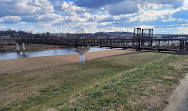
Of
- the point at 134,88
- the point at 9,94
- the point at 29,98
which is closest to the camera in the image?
the point at 134,88

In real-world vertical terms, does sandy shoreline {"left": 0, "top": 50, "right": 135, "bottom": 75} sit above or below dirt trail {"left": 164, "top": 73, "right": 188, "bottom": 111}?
below

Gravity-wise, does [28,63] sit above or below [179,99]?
below

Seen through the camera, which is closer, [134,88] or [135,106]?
[135,106]

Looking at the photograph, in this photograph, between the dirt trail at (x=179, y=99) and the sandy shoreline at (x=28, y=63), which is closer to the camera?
the dirt trail at (x=179, y=99)

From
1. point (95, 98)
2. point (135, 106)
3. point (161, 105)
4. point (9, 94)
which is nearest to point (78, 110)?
point (95, 98)

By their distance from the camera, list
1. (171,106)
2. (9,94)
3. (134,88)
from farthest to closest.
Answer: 1. (9,94)
2. (134,88)
3. (171,106)

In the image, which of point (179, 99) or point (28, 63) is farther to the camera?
point (28, 63)

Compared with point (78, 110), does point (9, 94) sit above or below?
below

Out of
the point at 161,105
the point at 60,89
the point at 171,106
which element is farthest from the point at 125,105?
the point at 60,89

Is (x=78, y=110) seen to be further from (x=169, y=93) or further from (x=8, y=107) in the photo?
(x=8, y=107)

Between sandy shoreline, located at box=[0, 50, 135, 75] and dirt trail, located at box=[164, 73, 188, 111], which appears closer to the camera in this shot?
dirt trail, located at box=[164, 73, 188, 111]

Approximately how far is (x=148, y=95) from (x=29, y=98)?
1045 cm

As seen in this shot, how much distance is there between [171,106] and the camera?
19.5ft

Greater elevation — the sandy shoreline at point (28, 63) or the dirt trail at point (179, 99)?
the dirt trail at point (179, 99)
